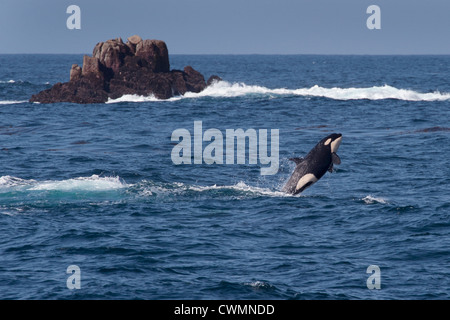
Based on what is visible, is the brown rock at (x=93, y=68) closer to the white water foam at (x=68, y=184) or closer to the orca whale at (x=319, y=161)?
the white water foam at (x=68, y=184)

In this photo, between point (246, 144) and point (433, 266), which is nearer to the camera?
point (433, 266)

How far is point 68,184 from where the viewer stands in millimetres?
31734

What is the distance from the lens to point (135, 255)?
22016 mm

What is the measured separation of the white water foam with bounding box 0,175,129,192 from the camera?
Result: 30969mm

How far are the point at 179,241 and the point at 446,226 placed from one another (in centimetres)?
987

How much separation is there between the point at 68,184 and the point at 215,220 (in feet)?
29.3

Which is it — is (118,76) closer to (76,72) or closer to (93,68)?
(93,68)

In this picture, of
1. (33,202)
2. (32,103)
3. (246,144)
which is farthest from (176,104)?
(33,202)

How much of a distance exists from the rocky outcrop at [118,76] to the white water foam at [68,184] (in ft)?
129

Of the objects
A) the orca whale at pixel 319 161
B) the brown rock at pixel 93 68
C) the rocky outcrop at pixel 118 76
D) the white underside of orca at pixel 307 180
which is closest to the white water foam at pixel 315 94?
the rocky outcrop at pixel 118 76

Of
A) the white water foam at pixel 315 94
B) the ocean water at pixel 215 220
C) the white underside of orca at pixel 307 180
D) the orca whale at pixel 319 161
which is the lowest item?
the ocean water at pixel 215 220

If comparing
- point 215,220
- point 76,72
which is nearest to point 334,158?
point 215,220

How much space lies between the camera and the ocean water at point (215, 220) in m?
19.5

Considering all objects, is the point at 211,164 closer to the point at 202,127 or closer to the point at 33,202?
the point at 33,202
